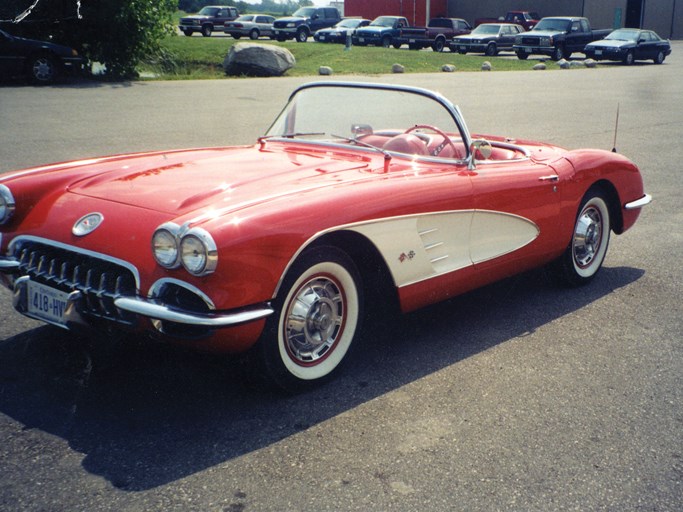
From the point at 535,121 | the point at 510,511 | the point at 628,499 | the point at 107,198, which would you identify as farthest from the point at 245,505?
the point at 535,121

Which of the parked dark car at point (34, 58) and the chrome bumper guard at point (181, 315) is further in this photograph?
the parked dark car at point (34, 58)

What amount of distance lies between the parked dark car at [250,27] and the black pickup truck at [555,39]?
1255 centimetres

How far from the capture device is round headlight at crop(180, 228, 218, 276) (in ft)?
10.5

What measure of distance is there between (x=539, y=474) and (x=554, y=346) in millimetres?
1428

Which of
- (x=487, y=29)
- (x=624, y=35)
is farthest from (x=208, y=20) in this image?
(x=624, y=35)

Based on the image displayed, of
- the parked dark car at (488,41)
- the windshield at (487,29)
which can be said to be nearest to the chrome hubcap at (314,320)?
the parked dark car at (488,41)

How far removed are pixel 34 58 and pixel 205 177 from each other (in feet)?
50.1

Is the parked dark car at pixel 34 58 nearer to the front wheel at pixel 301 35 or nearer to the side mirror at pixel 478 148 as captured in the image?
the side mirror at pixel 478 148

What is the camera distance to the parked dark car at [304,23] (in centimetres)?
4069

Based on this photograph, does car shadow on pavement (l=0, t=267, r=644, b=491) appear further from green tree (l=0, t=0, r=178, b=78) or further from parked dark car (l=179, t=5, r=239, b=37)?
parked dark car (l=179, t=5, r=239, b=37)

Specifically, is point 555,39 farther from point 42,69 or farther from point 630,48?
point 42,69

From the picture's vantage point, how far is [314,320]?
12.1 feet

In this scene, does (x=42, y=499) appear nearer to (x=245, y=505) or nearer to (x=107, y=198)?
(x=245, y=505)

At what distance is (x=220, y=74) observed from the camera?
2262 cm
